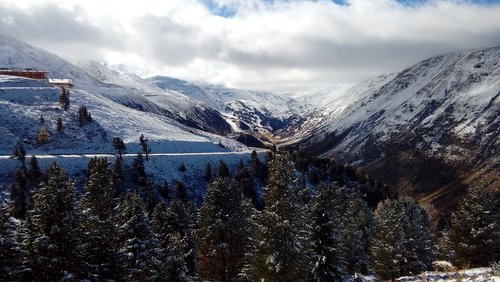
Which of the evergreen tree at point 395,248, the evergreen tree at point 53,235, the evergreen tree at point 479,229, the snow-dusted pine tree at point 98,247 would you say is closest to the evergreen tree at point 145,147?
the evergreen tree at point 395,248

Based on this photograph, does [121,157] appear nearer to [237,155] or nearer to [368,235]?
[237,155]

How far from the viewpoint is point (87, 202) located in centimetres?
3794

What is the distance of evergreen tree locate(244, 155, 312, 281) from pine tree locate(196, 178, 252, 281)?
7.60 metres

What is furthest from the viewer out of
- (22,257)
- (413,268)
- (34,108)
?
(34,108)

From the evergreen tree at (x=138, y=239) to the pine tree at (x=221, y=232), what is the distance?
5167mm

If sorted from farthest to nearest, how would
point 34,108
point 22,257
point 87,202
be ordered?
point 34,108
point 87,202
point 22,257

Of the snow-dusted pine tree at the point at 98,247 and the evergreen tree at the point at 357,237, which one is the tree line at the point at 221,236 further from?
the evergreen tree at the point at 357,237

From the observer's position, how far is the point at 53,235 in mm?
25531

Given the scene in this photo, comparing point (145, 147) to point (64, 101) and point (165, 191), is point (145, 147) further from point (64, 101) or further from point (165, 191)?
point (64, 101)

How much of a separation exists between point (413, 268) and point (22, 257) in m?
49.6

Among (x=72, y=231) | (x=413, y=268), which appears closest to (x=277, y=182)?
(x=72, y=231)

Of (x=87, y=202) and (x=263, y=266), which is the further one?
(x=87, y=202)

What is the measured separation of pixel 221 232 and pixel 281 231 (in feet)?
32.6

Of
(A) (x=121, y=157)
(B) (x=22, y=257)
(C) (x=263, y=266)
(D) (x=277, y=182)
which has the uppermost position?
(D) (x=277, y=182)
